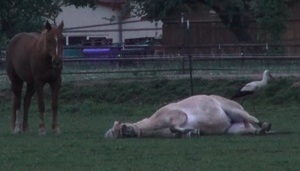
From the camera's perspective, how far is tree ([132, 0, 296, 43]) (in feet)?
109

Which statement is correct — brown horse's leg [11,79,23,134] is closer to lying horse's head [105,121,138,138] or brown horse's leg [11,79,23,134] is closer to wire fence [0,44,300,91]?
lying horse's head [105,121,138,138]

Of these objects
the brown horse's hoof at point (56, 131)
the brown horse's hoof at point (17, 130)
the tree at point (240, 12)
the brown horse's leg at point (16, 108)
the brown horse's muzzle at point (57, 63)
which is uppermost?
the brown horse's muzzle at point (57, 63)

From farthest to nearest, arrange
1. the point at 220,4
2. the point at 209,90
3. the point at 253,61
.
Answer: the point at 220,4 < the point at 253,61 < the point at 209,90

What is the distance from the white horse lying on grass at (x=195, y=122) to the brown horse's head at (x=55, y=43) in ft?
5.57

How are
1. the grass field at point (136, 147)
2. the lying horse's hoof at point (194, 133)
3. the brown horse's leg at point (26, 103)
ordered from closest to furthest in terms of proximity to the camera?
1. the grass field at point (136, 147)
2. the lying horse's hoof at point (194, 133)
3. the brown horse's leg at point (26, 103)

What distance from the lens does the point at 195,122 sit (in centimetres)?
→ 1558

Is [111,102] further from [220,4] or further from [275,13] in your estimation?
[220,4]

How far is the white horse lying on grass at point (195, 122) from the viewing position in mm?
15383

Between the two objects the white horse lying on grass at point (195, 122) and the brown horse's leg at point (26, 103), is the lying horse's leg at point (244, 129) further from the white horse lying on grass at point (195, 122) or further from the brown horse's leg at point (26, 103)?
the brown horse's leg at point (26, 103)

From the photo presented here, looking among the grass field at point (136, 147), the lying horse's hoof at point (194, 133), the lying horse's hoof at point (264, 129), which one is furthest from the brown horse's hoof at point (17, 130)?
the lying horse's hoof at point (264, 129)

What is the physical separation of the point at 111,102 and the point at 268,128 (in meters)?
10.6

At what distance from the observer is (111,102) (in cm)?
2564

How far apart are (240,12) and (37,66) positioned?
22.7 metres

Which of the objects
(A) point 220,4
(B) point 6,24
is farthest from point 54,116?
(A) point 220,4
